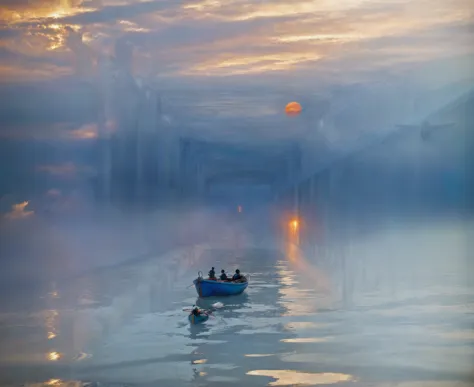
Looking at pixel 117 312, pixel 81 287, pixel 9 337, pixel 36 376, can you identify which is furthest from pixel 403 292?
pixel 36 376

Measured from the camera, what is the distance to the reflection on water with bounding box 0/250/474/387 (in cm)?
1648

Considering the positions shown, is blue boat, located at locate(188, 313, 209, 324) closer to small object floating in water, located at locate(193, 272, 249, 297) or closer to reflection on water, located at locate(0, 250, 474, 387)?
reflection on water, located at locate(0, 250, 474, 387)

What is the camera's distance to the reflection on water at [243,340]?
54.1 feet

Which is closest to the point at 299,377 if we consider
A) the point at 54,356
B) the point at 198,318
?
the point at 54,356

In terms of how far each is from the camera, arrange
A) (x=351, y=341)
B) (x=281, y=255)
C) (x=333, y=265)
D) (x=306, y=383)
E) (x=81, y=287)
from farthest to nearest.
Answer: (x=281, y=255) → (x=333, y=265) → (x=81, y=287) → (x=351, y=341) → (x=306, y=383)

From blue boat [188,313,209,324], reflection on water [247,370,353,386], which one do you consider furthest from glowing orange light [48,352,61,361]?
reflection on water [247,370,353,386]

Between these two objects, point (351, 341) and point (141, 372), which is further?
point (351, 341)

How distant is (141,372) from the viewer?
16.5 metres

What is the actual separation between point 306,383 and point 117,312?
1072 centimetres

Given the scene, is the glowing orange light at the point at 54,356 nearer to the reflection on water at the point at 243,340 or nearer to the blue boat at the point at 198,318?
the reflection on water at the point at 243,340

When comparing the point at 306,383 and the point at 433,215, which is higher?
the point at 433,215

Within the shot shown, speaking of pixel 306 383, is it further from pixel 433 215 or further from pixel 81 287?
pixel 433 215

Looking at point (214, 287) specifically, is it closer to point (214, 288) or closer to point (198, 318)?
point (214, 288)

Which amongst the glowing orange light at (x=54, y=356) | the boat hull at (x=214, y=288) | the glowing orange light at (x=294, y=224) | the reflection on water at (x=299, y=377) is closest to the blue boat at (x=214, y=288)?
the boat hull at (x=214, y=288)
